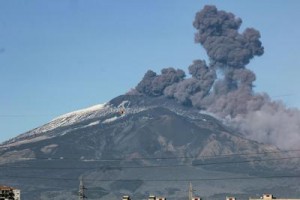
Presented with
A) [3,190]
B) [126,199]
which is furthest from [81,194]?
[3,190]

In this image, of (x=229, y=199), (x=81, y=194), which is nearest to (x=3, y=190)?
(x=229, y=199)

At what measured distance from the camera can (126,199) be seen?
521 feet

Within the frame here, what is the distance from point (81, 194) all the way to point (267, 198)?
53689 millimetres

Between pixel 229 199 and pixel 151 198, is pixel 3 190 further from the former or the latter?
pixel 229 199

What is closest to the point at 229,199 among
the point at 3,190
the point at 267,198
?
the point at 267,198

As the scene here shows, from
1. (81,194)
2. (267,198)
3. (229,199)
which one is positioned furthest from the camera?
(229,199)

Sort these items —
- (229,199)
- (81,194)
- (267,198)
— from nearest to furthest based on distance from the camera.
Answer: (81,194), (267,198), (229,199)

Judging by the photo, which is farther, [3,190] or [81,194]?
[3,190]

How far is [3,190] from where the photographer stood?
170500 millimetres

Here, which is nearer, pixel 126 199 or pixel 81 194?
pixel 81 194

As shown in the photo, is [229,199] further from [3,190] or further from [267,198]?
[3,190]

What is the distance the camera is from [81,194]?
354 feet

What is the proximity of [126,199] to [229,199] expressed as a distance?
20878 mm

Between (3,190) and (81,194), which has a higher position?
(3,190)
